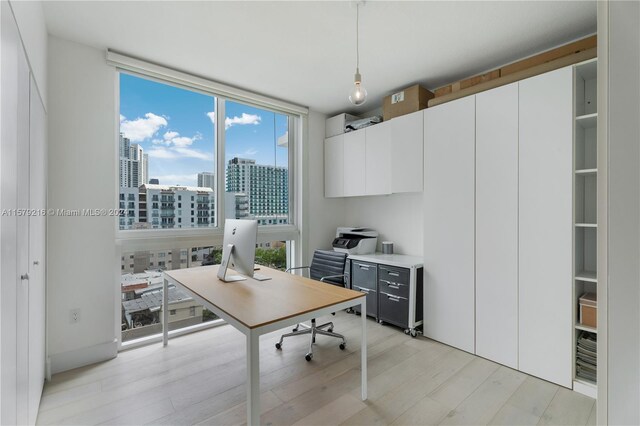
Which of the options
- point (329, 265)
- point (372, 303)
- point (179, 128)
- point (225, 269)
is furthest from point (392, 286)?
point (179, 128)

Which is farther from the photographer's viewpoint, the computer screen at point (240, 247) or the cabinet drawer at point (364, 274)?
the cabinet drawer at point (364, 274)

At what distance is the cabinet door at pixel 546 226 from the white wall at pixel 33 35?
317cm

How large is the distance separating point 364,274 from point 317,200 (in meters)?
1.31

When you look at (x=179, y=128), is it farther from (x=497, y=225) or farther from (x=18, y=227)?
(x=497, y=225)

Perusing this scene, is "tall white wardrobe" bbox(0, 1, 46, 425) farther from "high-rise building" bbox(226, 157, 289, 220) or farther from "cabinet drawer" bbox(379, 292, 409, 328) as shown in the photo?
"cabinet drawer" bbox(379, 292, 409, 328)

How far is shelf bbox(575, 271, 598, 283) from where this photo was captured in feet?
6.83

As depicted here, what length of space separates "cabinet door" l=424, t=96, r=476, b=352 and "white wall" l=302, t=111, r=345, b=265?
1666 millimetres

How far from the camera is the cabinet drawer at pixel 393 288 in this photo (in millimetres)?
3164

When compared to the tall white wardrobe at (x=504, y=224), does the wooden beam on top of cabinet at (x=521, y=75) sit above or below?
above

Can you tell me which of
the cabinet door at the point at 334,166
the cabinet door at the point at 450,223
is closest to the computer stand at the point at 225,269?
the cabinet door at the point at 450,223

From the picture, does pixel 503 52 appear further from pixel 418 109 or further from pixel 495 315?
pixel 495 315

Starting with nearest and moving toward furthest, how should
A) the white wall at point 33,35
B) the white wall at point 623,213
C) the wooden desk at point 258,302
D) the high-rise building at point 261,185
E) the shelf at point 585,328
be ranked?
1. the white wall at point 623,213
2. the white wall at point 33,35
3. the wooden desk at point 258,302
4. the shelf at point 585,328
5. the high-rise building at point 261,185

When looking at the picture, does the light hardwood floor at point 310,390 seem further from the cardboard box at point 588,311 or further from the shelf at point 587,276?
the shelf at point 587,276

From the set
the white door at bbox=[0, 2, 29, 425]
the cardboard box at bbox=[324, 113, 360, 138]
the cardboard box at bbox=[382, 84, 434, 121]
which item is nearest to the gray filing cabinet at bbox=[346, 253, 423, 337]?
the cardboard box at bbox=[382, 84, 434, 121]
